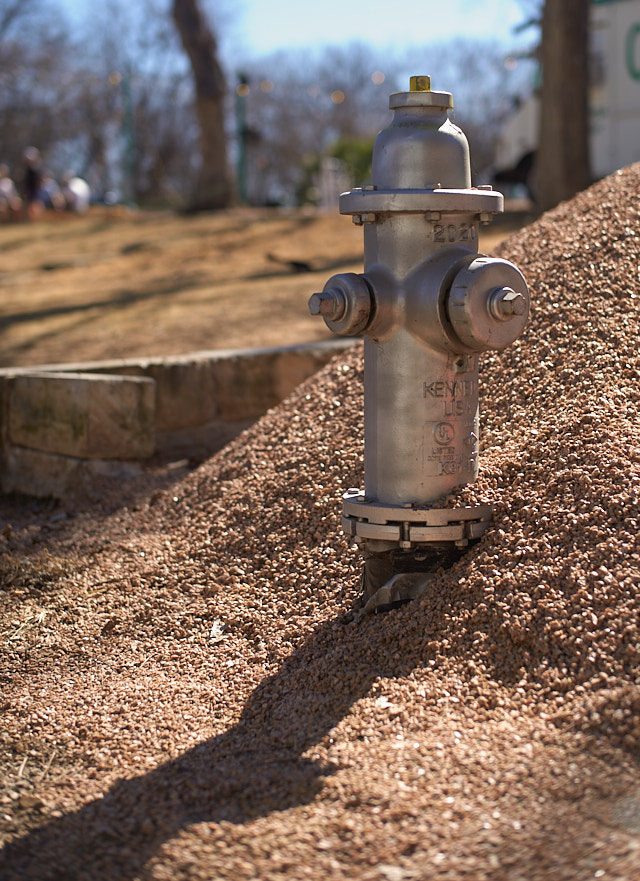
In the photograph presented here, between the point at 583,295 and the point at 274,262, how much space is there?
22.7 ft

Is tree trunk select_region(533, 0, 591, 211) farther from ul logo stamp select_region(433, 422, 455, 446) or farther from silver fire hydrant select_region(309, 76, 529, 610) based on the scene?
ul logo stamp select_region(433, 422, 455, 446)

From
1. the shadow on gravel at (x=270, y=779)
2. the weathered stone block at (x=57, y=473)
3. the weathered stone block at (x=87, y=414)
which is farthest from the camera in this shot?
the weathered stone block at (x=57, y=473)

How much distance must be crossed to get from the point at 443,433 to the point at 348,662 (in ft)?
2.05

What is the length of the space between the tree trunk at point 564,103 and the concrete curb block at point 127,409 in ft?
18.2

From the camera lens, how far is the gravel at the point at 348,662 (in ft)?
5.91

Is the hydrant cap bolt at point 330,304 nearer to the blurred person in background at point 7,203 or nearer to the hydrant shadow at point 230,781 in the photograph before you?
the hydrant shadow at point 230,781

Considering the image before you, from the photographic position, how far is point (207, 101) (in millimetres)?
16156

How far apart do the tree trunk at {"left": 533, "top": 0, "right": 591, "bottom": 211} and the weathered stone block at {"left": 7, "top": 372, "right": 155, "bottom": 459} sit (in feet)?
21.2

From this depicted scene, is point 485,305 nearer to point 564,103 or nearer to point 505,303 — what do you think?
point 505,303

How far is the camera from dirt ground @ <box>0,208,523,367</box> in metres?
6.48

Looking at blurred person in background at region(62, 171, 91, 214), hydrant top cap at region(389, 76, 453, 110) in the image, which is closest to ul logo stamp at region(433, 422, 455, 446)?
hydrant top cap at region(389, 76, 453, 110)

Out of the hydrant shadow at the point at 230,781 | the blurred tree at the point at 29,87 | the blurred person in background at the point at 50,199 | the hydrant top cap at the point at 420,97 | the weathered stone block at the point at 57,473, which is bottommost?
the hydrant shadow at the point at 230,781

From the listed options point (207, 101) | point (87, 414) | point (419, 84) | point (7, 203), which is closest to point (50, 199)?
point (7, 203)

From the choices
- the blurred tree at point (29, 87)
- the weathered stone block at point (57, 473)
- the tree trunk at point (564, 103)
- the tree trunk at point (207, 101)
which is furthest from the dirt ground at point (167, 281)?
the blurred tree at point (29, 87)
